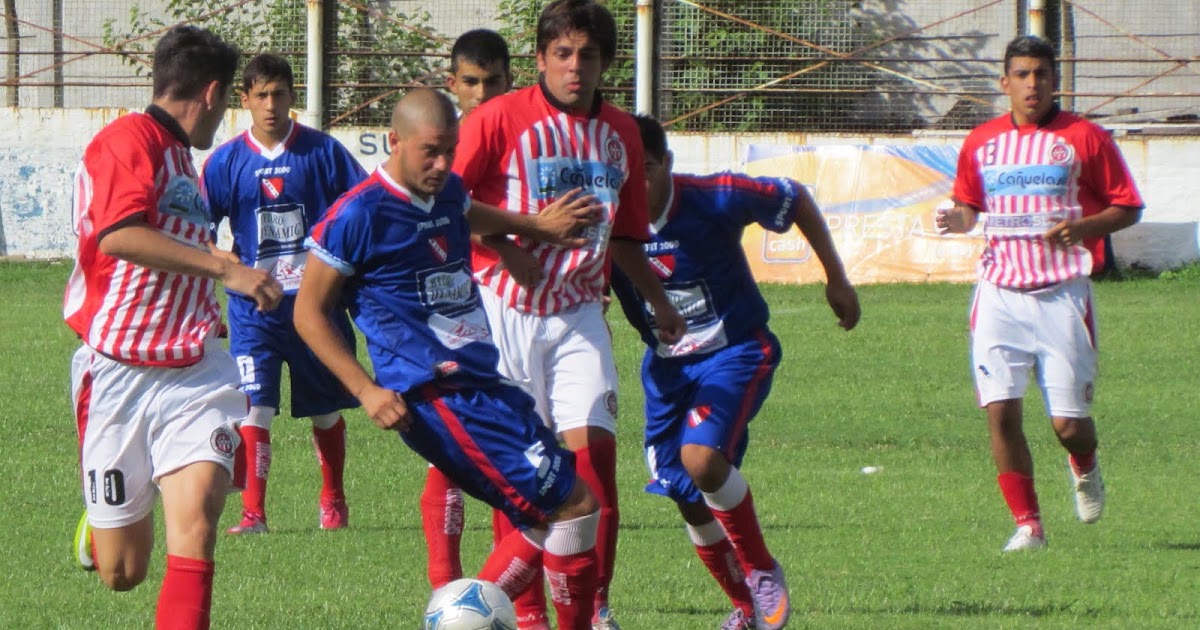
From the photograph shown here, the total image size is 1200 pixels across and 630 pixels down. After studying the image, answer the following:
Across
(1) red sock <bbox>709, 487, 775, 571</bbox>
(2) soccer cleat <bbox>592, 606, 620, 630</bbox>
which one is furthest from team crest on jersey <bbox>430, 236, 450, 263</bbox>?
(1) red sock <bbox>709, 487, 775, 571</bbox>

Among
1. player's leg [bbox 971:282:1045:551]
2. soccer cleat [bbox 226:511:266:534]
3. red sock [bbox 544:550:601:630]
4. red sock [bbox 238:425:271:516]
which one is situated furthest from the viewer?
red sock [bbox 238:425:271:516]

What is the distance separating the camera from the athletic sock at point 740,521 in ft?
21.0

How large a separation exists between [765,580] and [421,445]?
158 cm

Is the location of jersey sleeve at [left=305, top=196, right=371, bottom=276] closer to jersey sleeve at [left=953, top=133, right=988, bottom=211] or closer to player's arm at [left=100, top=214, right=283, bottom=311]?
player's arm at [left=100, top=214, right=283, bottom=311]

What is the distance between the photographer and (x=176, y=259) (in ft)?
16.7

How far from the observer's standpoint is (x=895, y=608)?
649cm

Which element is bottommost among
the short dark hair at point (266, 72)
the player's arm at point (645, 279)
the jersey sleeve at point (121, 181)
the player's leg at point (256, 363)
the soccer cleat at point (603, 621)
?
the soccer cleat at point (603, 621)

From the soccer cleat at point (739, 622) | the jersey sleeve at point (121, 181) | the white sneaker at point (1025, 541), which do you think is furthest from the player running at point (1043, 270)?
the jersey sleeve at point (121, 181)

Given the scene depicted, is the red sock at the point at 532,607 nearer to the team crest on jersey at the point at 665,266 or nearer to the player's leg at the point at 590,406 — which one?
the player's leg at the point at 590,406

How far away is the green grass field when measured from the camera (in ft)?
21.3

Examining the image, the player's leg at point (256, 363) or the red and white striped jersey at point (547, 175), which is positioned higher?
the red and white striped jersey at point (547, 175)

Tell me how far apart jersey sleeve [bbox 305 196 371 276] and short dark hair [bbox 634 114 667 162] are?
1.63m

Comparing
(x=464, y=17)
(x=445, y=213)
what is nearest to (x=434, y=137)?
(x=445, y=213)

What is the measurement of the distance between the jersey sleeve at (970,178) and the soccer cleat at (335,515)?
10.9 ft
